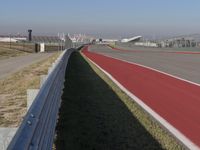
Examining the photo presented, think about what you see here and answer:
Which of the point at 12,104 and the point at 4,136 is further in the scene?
the point at 12,104

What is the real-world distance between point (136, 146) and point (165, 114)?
3.20 metres

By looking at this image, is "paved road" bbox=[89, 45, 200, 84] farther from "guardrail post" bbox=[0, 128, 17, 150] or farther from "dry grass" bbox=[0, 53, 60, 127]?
"guardrail post" bbox=[0, 128, 17, 150]

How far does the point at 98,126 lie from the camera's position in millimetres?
8781

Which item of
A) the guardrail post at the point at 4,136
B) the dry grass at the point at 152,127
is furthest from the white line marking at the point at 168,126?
the guardrail post at the point at 4,136

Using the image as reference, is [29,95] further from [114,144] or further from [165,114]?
[165,114]

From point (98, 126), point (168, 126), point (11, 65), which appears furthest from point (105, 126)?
point (11, 65)

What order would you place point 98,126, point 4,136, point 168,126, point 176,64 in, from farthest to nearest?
point 176,64 → point 168,126 → point 98,126 → point 4,136

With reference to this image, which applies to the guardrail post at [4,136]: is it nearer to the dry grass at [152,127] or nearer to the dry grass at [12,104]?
the dry grass at [152,127]

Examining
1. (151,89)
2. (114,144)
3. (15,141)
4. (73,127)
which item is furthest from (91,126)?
(151,89)

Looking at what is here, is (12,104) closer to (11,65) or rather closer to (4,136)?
(4,136)

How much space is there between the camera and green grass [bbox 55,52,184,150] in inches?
292

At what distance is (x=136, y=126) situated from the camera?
8.95 m

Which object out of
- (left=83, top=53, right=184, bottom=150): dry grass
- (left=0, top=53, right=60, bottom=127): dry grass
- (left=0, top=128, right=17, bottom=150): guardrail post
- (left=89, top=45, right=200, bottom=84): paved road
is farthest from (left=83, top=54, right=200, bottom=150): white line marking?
(left=89, top=45, right=200, bottom=84): paved road

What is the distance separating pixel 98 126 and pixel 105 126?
0.13m
